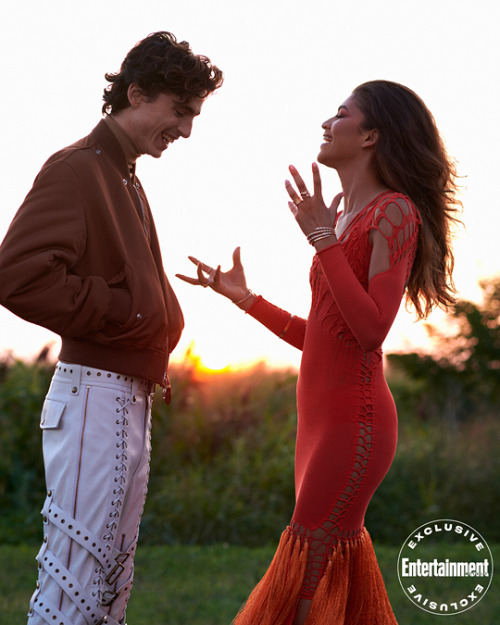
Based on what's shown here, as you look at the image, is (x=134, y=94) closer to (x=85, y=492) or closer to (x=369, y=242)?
(x=369, y=242)

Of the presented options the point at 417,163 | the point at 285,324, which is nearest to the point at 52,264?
the point at 285,324

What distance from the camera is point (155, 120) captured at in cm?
277

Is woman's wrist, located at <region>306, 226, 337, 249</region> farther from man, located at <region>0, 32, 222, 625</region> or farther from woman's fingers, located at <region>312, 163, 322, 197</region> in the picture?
man, located at <region>0, 32, 222, 625</region>

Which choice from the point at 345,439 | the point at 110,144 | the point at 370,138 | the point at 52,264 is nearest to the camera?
the point at 52,264

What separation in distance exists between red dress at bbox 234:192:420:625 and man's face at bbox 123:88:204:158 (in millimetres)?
779

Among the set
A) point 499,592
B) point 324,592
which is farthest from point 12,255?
point 499,592

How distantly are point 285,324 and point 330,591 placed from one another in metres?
1.20

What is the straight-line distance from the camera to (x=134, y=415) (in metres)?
2.63

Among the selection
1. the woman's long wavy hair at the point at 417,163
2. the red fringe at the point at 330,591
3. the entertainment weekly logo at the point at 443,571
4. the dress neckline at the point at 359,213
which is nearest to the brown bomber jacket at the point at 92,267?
the dress neckline at the point at 359,213

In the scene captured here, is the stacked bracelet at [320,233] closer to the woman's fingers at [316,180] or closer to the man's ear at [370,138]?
the woman's fingers at [316,180]

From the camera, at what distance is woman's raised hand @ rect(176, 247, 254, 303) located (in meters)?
3.22

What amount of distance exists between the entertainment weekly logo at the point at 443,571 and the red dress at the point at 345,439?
96.3 inches

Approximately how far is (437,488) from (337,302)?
5.19m

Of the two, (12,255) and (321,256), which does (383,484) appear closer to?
(321,256)
